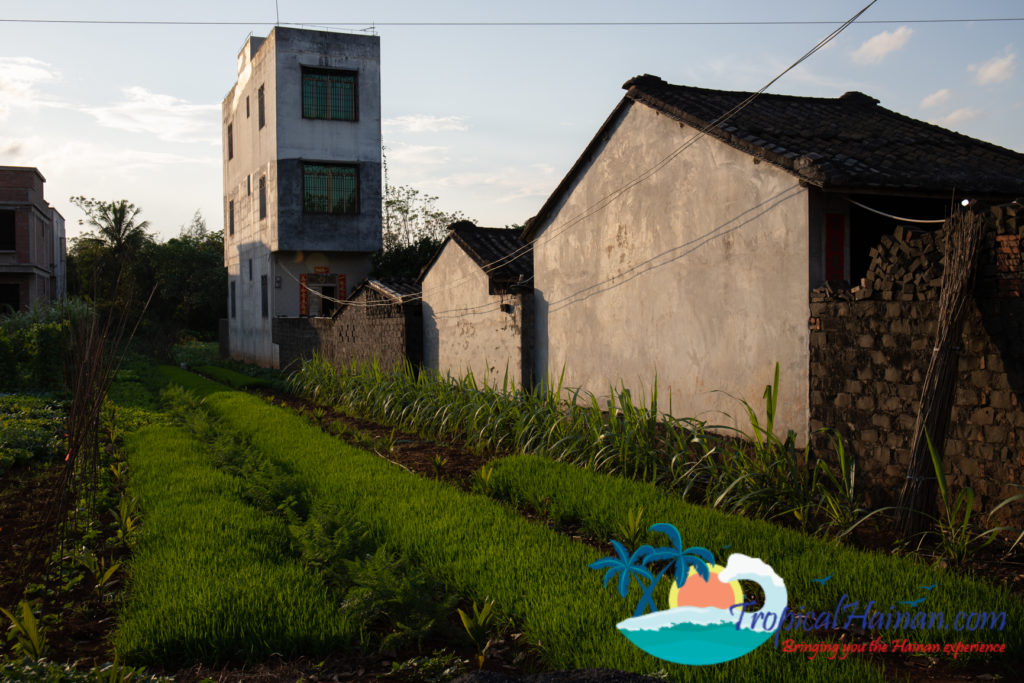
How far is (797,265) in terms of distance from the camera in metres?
7.59

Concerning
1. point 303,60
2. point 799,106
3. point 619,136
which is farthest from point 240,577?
point 303,60

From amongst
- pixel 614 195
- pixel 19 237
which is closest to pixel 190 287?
pixel 19 237

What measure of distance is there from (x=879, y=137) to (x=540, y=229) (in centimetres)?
506

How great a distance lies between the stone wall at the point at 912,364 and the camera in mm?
5730

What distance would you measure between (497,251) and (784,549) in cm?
959

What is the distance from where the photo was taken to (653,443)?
853cm

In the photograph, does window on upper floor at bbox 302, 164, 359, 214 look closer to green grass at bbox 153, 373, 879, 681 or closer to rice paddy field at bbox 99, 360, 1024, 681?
green grass at bbox 153, 373, 879, 681

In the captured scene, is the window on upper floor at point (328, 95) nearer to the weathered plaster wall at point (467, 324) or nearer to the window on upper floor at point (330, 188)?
the window on upper floor at point (330, 188)

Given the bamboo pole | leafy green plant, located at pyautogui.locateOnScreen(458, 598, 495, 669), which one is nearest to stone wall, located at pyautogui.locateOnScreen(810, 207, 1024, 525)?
the bamboo pole

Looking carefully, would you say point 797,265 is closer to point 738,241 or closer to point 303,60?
point 738,241

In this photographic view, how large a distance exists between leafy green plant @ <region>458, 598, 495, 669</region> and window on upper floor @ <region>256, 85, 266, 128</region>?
22654 millimetres

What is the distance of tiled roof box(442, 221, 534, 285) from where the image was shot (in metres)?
13.4

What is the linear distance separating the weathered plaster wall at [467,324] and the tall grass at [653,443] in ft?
1.94

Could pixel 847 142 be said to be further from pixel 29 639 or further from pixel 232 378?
pixel 232 378
